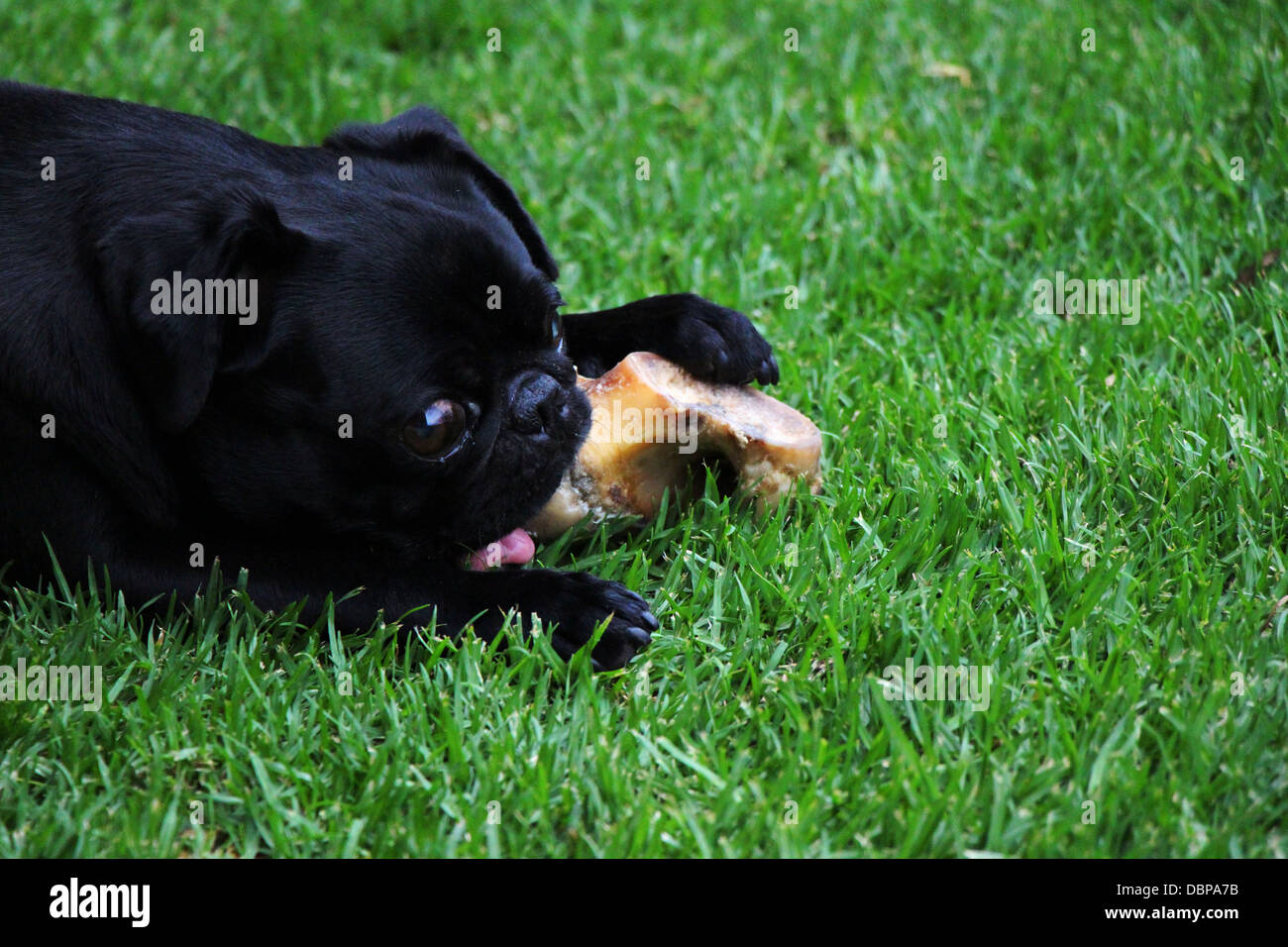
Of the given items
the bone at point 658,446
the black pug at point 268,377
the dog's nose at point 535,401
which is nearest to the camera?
the black pug at point 268,377

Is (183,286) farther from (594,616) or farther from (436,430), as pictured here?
(594,616)

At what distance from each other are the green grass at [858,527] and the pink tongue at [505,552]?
0.32ft

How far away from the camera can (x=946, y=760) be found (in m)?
2.73

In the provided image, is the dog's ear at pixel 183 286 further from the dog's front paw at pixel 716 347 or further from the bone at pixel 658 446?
the dog's front paw at pixel 716 347

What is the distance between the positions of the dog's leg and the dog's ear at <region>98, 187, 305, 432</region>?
1.18 m

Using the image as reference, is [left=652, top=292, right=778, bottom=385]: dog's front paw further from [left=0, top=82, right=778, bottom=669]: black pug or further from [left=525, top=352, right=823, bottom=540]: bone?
[left=0, top=82, right=778, bottom=669]: black pug

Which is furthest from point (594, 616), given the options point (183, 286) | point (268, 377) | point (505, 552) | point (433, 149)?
Result: point (433, 149)

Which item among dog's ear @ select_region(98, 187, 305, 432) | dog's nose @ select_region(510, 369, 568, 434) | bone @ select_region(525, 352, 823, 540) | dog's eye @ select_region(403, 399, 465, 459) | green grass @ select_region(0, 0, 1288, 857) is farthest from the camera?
bone @ select_region(525, 352, 823, 540)

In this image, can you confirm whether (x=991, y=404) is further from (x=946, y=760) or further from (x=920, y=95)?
(x=920, y=95)

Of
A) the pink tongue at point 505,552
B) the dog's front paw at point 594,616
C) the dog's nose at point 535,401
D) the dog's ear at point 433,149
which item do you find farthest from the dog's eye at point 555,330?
the dog's front paw at point 594,616

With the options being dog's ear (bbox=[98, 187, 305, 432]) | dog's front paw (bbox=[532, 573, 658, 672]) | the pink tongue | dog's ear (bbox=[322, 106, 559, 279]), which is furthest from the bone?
dog's ear (bbox=[98, 187, 305, 432])

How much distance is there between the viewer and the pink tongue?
3.49m

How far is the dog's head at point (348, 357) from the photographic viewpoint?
2.90 m
